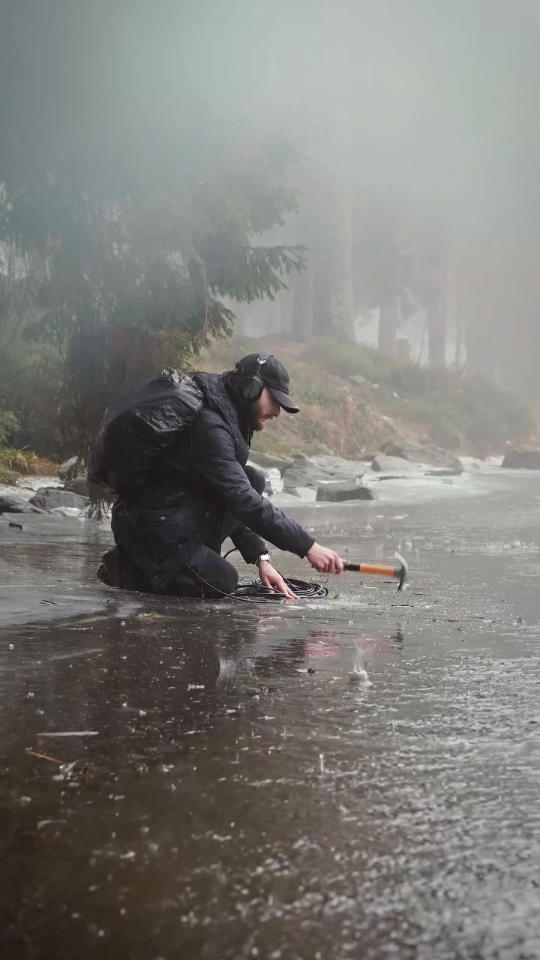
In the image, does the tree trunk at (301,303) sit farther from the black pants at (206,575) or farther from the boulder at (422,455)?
the black pants at (206,575)

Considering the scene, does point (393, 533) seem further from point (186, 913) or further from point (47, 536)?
point (186, 913)

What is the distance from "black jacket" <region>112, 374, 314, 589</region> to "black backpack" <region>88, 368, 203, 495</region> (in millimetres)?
100

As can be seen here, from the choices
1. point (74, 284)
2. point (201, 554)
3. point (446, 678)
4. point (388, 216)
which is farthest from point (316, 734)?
point (388, 216)

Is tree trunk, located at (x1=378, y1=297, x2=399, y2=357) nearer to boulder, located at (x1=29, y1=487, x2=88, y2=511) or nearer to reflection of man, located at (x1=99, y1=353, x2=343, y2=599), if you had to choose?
boulder, located at (x1=29, y1=487, x2=88, y2=511)

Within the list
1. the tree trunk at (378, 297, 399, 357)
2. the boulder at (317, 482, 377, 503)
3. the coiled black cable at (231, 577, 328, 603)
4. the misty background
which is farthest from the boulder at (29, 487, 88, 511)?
the tree trunk at (378, 297, 399, 357)

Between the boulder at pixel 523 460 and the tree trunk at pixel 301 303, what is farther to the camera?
the tree trunk at pixel 301 303

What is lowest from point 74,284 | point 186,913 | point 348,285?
point 186,913

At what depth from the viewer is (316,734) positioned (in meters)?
2.52

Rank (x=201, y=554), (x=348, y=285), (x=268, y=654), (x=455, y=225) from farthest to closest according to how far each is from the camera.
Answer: (x=455, y=225), (x=348, y=285), (x=201, y=554), (x=268, y=654)

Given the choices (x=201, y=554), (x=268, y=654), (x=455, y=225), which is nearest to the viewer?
(x=268, y=654)

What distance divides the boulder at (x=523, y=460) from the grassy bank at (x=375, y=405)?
2.88 meters

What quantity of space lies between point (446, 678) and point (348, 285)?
120 feet

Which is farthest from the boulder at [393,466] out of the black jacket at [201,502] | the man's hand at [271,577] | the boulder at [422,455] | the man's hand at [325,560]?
the man's hand at [325,560]

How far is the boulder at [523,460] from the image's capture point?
28375 millimetres
